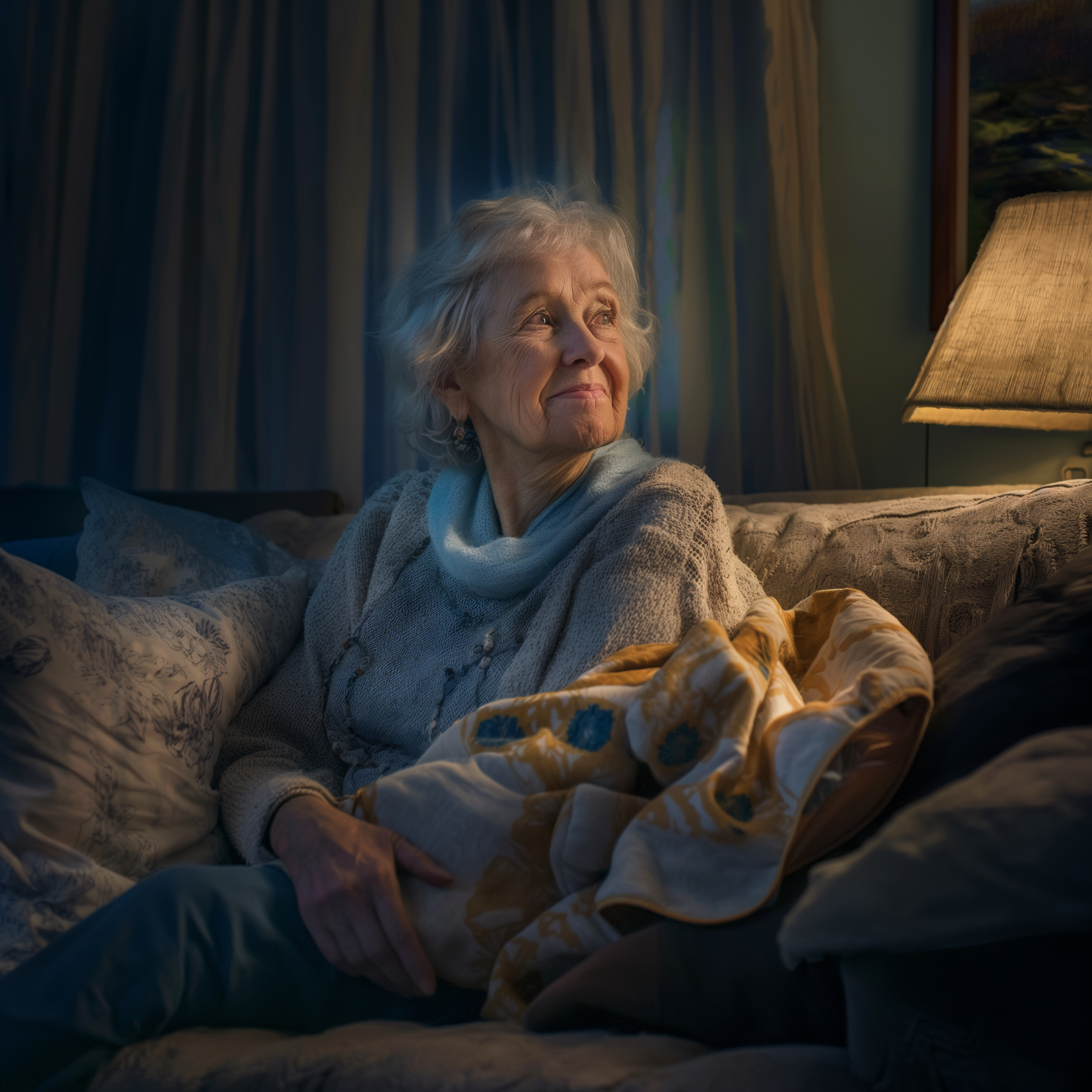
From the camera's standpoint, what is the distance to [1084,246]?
131cm

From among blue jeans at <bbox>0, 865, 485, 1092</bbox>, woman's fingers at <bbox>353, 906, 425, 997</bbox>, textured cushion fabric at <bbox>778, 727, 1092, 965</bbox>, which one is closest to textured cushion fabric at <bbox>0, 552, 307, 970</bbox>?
blue jeans at <bbox>0, 865, 485, 1092</bbox>

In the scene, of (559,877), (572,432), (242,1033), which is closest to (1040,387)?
(572,432)

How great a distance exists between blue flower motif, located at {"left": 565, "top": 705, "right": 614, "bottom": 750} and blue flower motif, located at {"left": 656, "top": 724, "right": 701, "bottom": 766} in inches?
1.9

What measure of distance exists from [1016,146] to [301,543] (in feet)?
6.22

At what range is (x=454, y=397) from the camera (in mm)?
1376

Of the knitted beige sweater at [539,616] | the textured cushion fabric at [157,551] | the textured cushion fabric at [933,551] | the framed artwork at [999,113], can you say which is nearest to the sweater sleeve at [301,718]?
the knitted beige sweater at [539,616]

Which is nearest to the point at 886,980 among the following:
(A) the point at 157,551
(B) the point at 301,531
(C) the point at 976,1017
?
(C) the point at 976,1017

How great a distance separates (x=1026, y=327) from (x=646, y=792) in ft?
3.44

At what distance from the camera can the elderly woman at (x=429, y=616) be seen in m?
0.64

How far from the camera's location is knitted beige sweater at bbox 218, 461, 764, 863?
97 centimetres

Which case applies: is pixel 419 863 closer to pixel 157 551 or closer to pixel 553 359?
pixel 553 359

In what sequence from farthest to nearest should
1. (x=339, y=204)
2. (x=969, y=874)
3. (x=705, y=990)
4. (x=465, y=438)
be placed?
(x=339, y=204) < (x=465, y=438) < (x=705, y=990) < (x=969, y=874)

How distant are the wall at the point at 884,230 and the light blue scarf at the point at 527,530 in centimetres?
120

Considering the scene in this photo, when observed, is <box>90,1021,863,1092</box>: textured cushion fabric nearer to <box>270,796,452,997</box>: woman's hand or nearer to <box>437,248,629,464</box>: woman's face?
<box>270,796,452,997</box>: woman's hand
